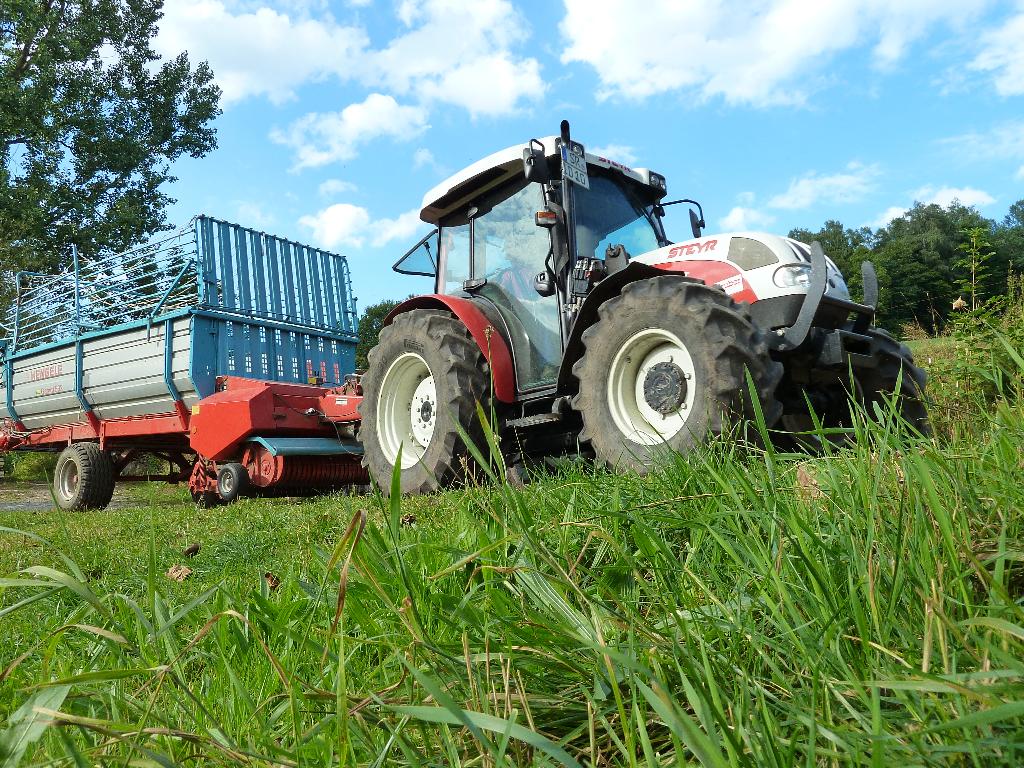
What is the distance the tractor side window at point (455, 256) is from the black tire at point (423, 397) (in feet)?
1.58

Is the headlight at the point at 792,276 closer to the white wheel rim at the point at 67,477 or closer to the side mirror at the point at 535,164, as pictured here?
the side mirror at the point at 535,164

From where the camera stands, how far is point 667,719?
79cm

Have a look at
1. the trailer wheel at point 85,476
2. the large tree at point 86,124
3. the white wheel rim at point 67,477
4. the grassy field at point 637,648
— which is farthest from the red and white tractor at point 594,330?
the large tree at point 86,124

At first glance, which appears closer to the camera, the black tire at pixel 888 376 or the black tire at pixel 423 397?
the black tire at pixel 888 376

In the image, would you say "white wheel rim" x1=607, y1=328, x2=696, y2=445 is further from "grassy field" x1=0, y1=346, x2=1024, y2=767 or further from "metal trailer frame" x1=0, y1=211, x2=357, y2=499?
"metal trailer frame" x1=0, y1=211, x2=357, y2=499

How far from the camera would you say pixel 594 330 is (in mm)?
4133

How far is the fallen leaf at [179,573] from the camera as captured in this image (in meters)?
2.80

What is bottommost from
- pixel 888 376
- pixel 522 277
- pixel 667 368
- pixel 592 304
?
pixel 888 376

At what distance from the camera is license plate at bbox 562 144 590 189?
15.4 feet

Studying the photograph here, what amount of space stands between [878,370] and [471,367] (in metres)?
2.44

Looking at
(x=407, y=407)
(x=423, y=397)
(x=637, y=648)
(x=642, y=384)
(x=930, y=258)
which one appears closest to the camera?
(x=637, y=648)

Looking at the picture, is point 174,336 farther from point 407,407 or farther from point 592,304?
point 592,304

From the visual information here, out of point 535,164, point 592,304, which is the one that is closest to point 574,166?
point 535,164

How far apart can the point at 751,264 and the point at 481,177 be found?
6.76ft
